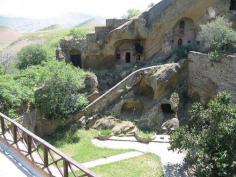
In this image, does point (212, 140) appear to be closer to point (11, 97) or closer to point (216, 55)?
point (216, 55)

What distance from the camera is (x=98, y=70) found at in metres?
41.7

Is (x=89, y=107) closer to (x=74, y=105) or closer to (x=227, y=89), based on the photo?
(x=74, y=105)

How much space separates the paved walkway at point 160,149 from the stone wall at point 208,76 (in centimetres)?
683

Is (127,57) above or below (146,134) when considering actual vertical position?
above

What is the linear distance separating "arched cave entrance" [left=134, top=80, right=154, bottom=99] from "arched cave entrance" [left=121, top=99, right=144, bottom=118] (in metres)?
1.08

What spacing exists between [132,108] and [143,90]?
2186 mm

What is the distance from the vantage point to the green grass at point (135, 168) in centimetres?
2442

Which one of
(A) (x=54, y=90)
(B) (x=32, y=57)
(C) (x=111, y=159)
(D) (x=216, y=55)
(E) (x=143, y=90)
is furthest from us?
(B) (x=32, y=57)

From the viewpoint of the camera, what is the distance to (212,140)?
20953 mm

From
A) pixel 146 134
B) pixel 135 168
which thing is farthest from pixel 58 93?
pixel 135 168

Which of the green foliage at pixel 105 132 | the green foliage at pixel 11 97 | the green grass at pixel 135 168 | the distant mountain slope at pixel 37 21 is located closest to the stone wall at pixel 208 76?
the green foliage at pixel 105 132

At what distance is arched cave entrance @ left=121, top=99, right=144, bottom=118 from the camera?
115ft

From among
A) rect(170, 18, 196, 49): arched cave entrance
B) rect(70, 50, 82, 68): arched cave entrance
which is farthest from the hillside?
rect(170, 18, 196, 49): arched cave entrance

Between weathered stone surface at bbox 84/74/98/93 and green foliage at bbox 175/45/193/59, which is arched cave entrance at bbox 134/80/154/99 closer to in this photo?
weathered stone surface at bbox 84/74/98/93
